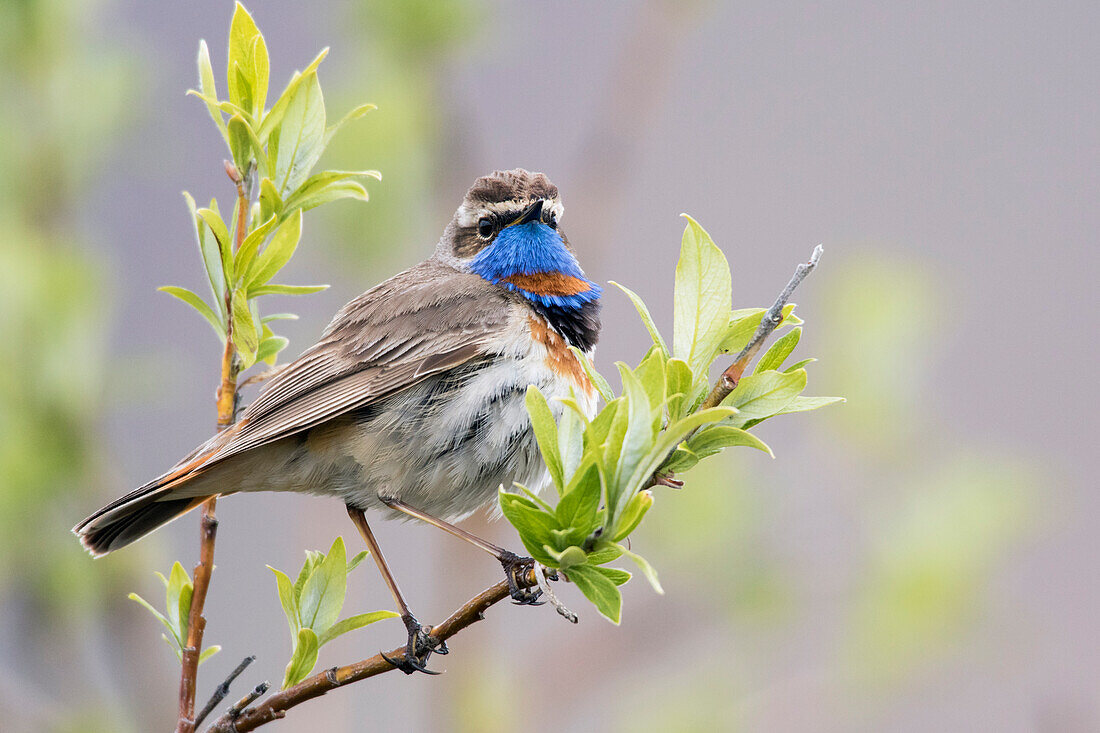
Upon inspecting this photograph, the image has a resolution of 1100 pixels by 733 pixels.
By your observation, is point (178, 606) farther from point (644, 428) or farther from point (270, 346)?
point (644, 428)

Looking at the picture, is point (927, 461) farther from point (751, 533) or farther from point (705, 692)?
point (705, 692)

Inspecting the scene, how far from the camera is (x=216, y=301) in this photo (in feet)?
7.45

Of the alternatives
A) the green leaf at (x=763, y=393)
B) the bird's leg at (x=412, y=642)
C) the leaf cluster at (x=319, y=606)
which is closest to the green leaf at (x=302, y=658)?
the leaf cluster at (x=319, y=606)

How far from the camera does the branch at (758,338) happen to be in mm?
1777

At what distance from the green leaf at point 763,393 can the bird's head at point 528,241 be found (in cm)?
168

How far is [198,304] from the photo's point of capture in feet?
7.54

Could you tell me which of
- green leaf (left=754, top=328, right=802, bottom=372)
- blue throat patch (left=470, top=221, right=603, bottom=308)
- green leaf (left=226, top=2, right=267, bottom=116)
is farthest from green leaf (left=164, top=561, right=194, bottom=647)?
blue throat patch (left=470, top=221, right=603, bottom=308)

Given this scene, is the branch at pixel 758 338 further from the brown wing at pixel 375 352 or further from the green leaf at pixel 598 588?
the brown wing at pixel 375 352

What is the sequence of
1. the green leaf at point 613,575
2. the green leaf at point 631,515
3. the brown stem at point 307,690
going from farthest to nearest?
the brown stem at point 307,690 → the green leaf at point 613,575 → the green leaf at point 631,515

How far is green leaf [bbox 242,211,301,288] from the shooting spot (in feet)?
7.32

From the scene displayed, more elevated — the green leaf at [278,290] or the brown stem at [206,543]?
the green leaf at [278,290]

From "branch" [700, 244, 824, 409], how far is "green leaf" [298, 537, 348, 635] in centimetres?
81

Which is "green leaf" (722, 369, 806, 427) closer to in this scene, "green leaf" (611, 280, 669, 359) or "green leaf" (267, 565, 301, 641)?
"green leaf" (611, 280, 669, 359)

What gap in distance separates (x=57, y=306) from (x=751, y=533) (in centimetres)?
287
